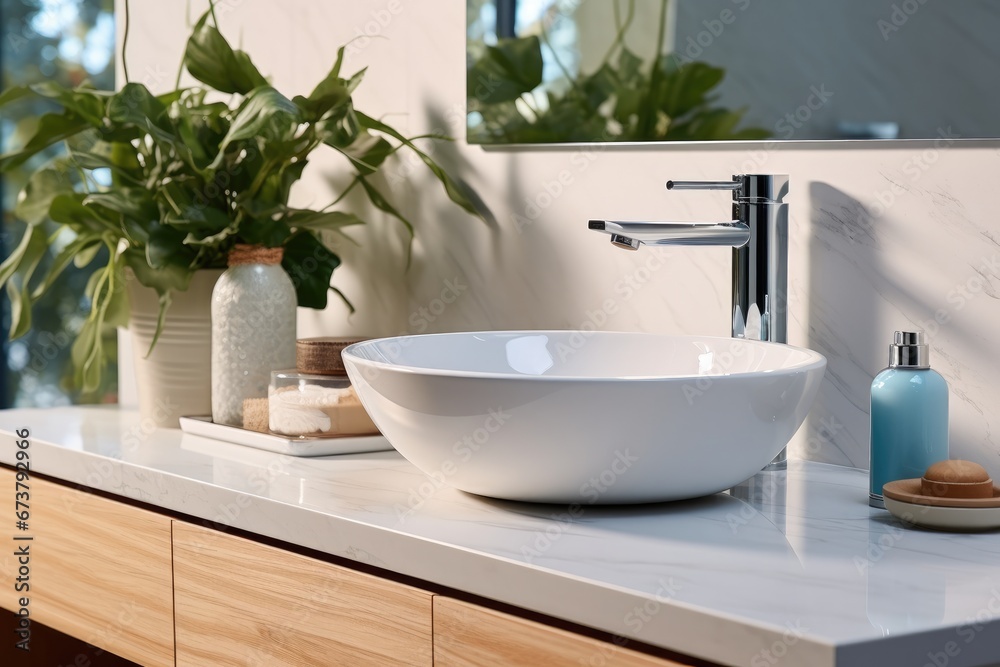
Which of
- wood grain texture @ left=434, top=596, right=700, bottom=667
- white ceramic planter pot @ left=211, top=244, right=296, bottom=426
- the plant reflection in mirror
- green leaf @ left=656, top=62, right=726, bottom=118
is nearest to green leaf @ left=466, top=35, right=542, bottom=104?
the plant reflection in mirror

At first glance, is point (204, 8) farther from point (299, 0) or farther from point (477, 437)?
point (477, 437)

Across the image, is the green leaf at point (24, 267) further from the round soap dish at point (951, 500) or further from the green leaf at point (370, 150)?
the round soap dish at point (951, 500)

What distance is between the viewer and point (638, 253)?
1.42 metres

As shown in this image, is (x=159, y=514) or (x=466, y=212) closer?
(x=159, y=514)

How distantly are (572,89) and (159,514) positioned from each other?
698 millimetres

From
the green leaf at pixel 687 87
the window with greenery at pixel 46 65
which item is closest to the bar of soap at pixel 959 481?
the green leaf at pixel 687 87

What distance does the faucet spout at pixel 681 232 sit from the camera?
113 cm

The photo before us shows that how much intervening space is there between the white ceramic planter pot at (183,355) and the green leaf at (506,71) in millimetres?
420

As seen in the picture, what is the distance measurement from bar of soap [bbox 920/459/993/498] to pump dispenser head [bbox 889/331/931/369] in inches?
4.2

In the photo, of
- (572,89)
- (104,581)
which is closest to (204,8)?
(572,89)

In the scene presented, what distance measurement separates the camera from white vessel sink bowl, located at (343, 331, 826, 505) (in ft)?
3.09

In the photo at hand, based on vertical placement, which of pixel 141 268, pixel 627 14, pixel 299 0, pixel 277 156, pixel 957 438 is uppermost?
pixel 299 0

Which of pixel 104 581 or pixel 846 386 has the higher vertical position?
pixel 846 386

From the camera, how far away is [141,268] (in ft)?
5.05
